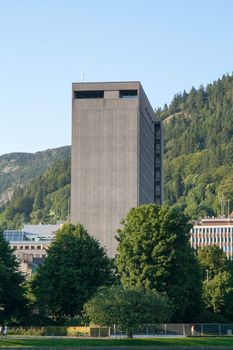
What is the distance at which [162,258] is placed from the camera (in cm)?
14425

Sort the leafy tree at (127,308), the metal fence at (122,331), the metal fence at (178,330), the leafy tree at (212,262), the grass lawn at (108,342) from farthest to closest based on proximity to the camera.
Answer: the leafy tree at (212,262) → the metal fence at (178,330) → the metal fence at (122,331) → the leafy tree at (127,308) → the grass lawn at (108,342)

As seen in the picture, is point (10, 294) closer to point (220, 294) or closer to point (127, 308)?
point (127, 308)

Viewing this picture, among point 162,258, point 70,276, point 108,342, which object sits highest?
point 162,258

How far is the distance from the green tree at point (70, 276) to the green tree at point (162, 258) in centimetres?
476

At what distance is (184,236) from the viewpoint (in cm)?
14812

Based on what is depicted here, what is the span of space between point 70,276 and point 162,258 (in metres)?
15.4

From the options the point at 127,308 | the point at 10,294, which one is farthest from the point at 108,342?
the point at 10,294

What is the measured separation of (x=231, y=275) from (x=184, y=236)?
28438 millimetres

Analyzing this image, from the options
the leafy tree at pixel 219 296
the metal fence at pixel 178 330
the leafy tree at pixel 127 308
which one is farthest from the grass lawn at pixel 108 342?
the leafy tree at pixel 219 296

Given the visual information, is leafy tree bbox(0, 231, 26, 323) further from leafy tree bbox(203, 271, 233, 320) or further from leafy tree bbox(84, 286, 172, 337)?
leafy tree bbox(203, 271, 233, 320)

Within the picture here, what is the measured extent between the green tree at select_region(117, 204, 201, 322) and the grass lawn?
21.7 metres

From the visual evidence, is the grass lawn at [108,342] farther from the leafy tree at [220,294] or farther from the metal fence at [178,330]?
the leafy tree at [220,294]

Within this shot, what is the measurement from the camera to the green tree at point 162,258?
472 ft

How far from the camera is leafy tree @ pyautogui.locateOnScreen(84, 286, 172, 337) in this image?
122 meters
